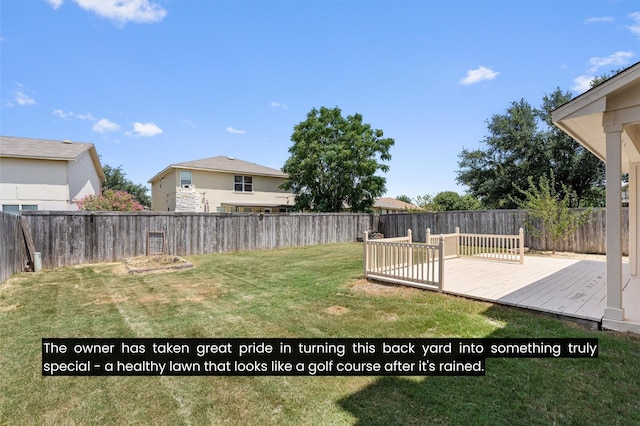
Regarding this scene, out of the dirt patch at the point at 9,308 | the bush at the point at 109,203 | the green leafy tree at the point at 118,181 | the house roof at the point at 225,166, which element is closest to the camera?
the dirt patch at the point at 9,308

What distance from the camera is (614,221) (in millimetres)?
3650

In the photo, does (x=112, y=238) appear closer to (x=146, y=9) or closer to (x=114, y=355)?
(x=146, y=9)

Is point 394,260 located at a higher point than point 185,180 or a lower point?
lower

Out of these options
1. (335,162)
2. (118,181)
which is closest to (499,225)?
(335,162)

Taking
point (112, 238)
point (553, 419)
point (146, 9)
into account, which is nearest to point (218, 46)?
point (146, 9)

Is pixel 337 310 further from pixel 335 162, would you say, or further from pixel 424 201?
pixel 424 201

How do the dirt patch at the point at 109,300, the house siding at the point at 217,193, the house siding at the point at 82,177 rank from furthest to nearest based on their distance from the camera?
the house siding at the point at 217,193, the house siding at the point at 82,177, the dirt patch at the point at 109,300

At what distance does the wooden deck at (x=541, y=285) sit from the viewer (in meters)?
4.36

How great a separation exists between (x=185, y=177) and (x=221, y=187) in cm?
223

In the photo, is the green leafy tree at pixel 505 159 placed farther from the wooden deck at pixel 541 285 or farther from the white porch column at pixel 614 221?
the white porch column at pixel 614 221

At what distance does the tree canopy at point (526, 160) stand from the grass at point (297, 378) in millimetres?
18990

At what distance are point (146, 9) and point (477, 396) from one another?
11.5 m

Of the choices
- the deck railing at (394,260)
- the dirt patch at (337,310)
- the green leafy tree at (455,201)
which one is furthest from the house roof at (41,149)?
the green leafy tree at (455,201)

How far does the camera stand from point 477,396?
2.38m
